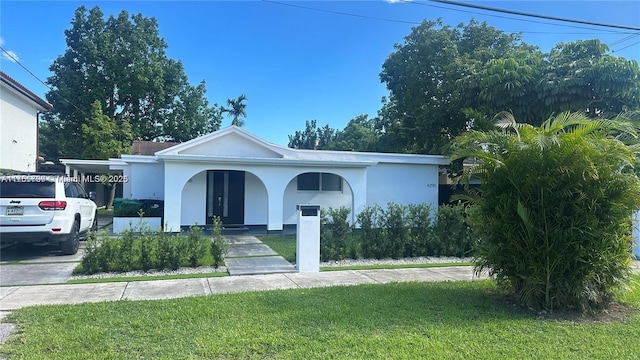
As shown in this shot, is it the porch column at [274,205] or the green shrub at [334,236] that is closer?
the green shrub at [334,236]

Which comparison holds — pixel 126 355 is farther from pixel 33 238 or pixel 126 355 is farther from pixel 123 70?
pixel 123 70

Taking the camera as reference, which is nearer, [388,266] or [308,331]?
[308,331]

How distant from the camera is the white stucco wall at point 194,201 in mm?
14375

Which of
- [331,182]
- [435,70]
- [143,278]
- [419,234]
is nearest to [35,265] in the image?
[143,278]

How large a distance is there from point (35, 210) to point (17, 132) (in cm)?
1020

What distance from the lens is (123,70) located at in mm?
29266

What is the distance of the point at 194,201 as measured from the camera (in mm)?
14539

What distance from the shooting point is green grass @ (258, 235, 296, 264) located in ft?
32.0

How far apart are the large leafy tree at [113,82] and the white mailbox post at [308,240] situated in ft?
81.9

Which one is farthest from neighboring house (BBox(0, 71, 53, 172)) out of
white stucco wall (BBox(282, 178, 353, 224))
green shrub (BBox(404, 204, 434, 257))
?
green shrub (BBox(404, 204, 434, 257))

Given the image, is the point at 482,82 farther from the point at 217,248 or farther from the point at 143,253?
the point at 143,253

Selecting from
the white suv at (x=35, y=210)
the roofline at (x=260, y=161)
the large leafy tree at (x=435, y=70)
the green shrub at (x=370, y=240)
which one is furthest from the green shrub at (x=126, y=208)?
→ the large leafy tree at (x=435, y=70)

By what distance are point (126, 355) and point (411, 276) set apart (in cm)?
546

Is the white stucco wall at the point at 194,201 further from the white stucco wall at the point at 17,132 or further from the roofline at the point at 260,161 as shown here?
the white stucco wall at the point at 17,132
